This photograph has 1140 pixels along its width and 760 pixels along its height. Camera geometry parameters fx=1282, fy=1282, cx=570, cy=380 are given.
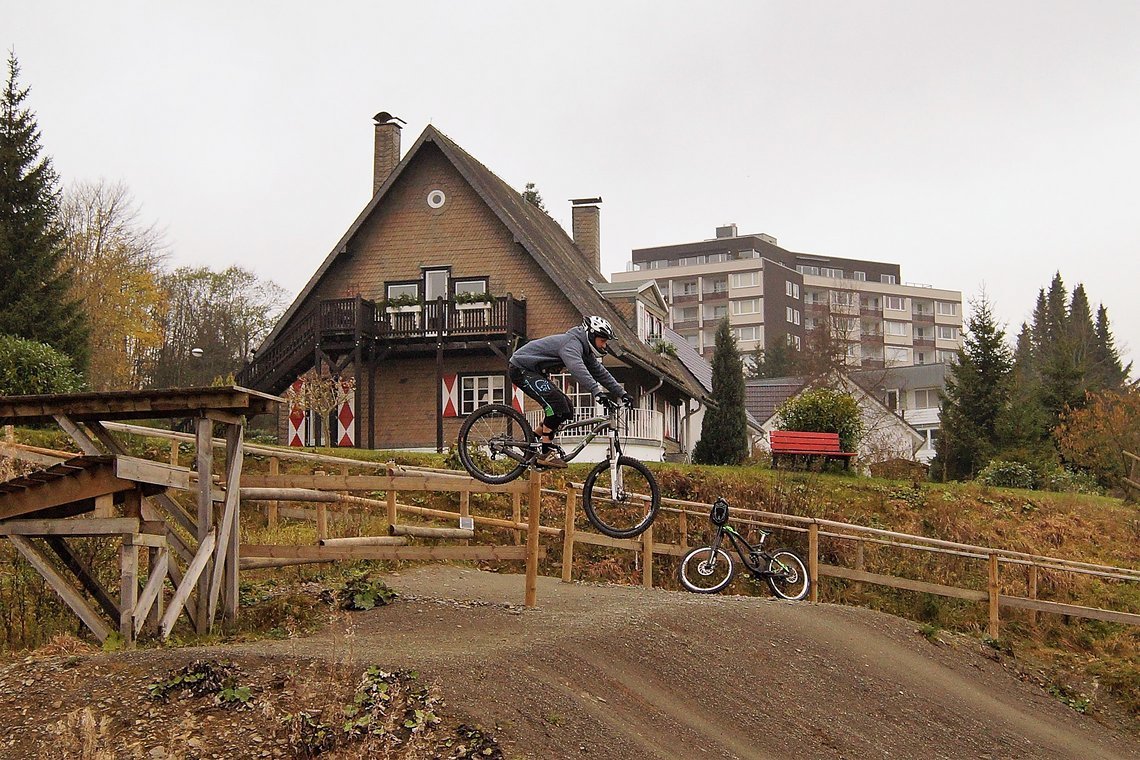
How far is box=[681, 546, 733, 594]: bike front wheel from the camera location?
20.3 metres

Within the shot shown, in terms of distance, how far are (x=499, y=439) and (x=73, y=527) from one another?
451 centimetres

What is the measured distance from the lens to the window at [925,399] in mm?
84812

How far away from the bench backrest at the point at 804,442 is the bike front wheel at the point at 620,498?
6362 mm

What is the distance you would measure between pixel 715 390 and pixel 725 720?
96.9 feet

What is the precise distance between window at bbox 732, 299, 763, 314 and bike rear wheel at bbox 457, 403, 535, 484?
9656cm

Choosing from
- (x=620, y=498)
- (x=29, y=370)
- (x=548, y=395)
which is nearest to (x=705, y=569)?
(x=620, y=498)

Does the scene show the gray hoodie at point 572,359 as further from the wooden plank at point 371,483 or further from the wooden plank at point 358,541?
the wooden plank at point 358,541

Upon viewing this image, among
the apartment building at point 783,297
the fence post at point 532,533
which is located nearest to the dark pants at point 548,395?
the fence post at point 532,533

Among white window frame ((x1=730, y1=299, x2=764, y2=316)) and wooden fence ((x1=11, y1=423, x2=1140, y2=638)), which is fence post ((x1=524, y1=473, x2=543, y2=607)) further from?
white window frame ((x1=730, y1=299, x2=764, y2=316))

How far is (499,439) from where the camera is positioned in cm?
1431

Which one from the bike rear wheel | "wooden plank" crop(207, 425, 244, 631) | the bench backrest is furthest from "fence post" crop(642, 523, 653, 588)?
the bench backrest

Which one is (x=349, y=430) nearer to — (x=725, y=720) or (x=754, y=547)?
(x=754, y=547)

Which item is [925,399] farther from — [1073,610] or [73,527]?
[73,527]

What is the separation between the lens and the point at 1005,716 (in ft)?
53.2
